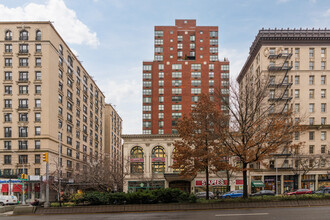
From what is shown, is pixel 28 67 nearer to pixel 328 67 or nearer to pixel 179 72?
pixel 179 72

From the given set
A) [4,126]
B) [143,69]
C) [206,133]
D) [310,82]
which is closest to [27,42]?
[4,126]

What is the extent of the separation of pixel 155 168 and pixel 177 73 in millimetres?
34442

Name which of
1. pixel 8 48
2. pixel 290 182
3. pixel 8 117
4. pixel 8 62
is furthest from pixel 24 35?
pixel 290 182

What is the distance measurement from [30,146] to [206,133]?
44.3m

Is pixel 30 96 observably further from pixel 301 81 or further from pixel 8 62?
pixel 301 81

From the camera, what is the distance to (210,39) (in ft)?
303

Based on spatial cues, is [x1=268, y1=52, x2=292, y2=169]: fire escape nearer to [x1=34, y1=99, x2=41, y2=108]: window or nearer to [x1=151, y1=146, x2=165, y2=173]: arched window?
[x1=151, y1=146, x2=165, y2=173]: arched window

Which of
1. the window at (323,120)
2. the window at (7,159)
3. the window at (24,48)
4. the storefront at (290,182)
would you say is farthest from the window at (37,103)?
the window at (323,120)

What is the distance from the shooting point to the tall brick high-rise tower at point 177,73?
8600 cm

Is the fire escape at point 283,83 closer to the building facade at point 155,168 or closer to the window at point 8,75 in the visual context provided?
the building facade at point 155,168

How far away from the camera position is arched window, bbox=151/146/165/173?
62.0 meters

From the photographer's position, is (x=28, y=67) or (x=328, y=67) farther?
(x=328, y=67)

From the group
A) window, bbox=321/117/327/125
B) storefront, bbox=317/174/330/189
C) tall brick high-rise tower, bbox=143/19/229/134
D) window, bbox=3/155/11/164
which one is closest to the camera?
window, bbox=3/155/11/164

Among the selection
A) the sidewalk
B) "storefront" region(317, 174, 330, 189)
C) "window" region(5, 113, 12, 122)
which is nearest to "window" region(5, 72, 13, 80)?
"window" region(5, 113, 12, 122)
